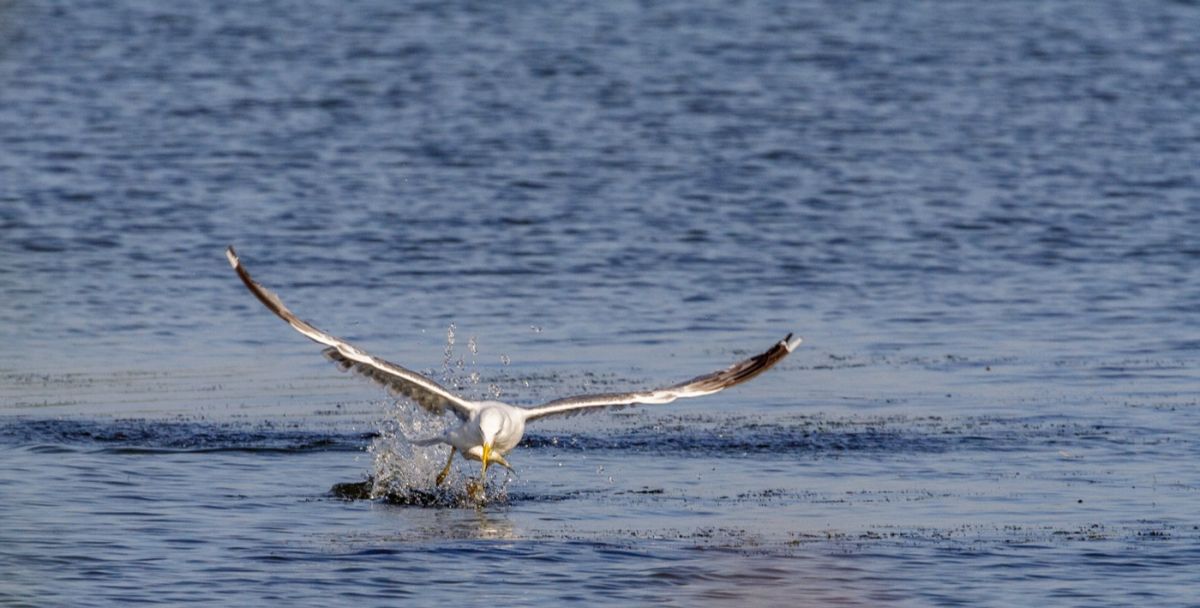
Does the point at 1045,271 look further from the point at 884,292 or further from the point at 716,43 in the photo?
the point at 716,43

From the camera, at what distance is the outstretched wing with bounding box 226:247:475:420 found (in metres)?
→ 10.8

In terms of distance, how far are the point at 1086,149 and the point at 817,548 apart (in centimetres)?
1738

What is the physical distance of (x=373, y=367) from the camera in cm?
1167

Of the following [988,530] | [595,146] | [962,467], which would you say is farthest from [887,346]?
[595,146]

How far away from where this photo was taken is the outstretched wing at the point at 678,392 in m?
11.2

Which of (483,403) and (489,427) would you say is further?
(483,403)

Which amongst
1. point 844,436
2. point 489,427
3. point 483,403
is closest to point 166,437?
point 483,403

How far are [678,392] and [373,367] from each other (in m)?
1.70

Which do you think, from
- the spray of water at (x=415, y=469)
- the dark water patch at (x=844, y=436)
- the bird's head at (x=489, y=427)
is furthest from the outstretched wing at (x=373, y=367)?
the dark water patch at (x=844, y=436)

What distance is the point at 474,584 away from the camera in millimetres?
10555

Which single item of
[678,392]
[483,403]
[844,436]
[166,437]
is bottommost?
[844,436]

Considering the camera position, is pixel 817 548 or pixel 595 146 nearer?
pixel 817 548

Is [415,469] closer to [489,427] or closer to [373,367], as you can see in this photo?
[489,427]

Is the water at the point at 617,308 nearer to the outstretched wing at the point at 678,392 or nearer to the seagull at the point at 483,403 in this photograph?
the seagull at the point at 483,403
